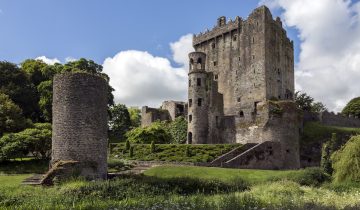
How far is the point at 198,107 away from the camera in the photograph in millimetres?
51656

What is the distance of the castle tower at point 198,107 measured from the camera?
168 ft

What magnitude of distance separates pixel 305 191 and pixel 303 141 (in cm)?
2671

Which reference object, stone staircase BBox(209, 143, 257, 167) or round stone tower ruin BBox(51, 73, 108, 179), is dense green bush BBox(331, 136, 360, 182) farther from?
round stone tower ruin BBox(51, 73, 108, 179)

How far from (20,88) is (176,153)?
873 inches

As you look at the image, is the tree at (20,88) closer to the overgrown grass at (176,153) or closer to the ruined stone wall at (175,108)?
the overgrown grass at (176,153)

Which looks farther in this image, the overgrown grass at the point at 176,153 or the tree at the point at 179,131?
the tree at the point at 179,131

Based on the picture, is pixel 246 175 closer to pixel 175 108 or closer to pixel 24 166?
pixel 24 166

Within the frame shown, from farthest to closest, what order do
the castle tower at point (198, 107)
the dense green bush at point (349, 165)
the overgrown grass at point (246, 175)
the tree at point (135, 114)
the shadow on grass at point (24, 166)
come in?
the tree at point (135, 114)
the castle tower at point (198, 107)
the shadow on grass at point (24, 166)
the overgrown grass at point (246, 175)
the dense green bush at point (349, 165)

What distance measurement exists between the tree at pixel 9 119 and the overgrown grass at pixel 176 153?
9.44m

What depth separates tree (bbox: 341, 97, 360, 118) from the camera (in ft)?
219

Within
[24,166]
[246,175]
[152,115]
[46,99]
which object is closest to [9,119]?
[24,166]

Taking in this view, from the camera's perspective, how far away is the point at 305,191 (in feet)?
75.0

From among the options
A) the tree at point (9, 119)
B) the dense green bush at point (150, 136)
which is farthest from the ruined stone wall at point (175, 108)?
the tree at point (9, 119)

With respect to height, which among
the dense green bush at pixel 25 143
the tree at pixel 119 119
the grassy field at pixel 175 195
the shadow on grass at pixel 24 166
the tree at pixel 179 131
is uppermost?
the tree at pixel 119 119
